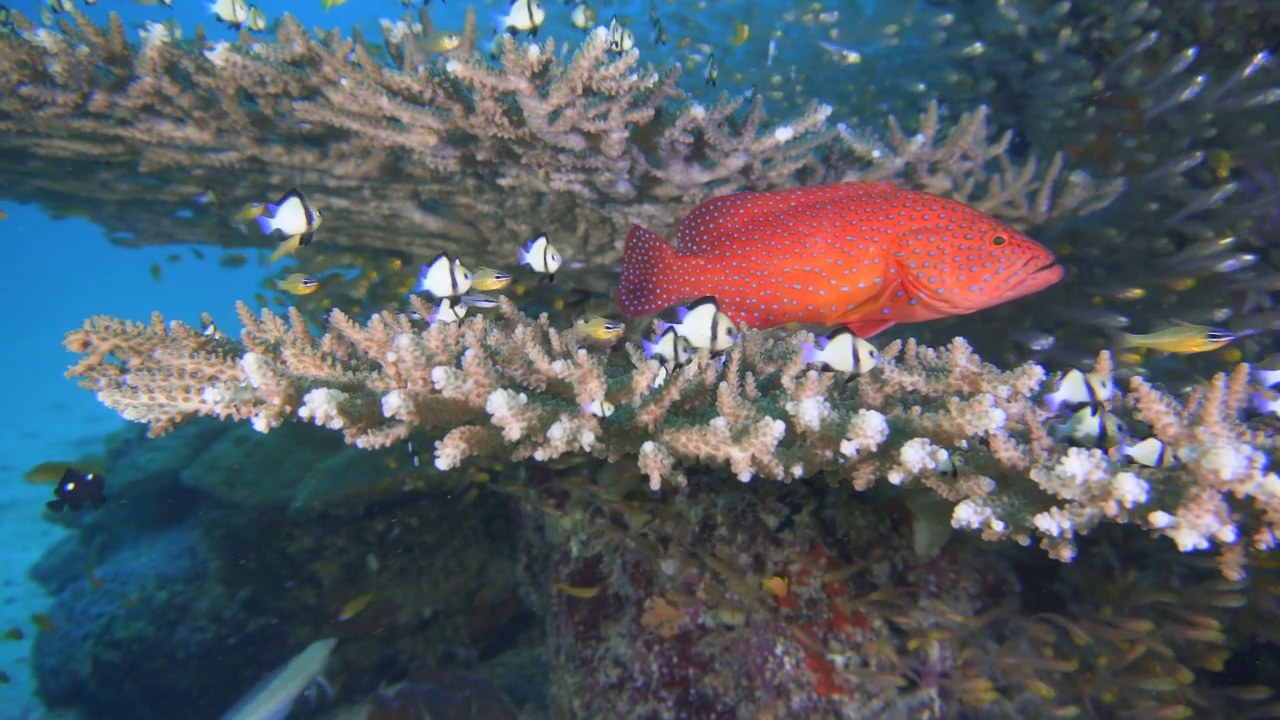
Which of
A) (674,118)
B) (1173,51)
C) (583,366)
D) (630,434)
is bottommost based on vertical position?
(630,434)

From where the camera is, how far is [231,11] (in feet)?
16.5

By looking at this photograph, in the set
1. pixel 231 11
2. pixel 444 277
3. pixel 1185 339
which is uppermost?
pixel 231 11

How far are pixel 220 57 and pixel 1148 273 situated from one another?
649cm

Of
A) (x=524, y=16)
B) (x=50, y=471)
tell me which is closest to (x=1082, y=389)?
Result: (x=524, y=16)

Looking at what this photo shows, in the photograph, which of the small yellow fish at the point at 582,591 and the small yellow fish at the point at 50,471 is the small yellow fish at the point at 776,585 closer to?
the small yellow fish at the point at 582,591

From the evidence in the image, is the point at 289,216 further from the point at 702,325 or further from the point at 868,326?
the point at 868,326

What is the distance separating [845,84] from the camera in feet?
26.5

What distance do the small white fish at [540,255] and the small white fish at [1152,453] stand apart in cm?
288

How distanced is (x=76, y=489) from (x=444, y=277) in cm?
509

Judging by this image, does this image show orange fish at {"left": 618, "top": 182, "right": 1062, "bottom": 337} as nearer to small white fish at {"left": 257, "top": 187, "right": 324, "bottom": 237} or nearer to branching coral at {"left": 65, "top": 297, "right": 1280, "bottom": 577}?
branching coral at {"left": 65, "top": 297, "right": 1280, "bottom": 577}

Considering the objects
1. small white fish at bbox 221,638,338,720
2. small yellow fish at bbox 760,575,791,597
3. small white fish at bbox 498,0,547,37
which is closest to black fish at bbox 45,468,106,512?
small white fish at bbox 221,638,338,720

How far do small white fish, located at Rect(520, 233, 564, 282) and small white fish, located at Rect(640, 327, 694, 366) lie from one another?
3.61 feet

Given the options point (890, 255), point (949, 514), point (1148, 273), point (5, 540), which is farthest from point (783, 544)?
point (5, 540)

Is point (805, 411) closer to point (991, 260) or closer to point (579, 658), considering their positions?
point (991, 260)
